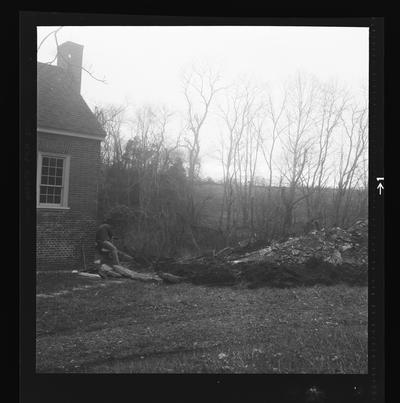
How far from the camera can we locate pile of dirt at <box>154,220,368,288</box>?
5168 millimetres

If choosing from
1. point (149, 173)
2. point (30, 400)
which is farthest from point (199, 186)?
point (30, 400)

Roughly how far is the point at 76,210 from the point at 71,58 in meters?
1.95

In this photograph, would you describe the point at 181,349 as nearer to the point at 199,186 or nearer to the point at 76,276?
the point at 76,276

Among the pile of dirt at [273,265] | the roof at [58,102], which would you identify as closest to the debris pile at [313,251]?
the pile of dirt at [273,265]

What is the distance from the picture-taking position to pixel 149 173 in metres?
5.11

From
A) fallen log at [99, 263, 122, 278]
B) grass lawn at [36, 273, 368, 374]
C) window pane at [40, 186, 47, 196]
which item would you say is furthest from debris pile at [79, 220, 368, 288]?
window pane at [40, 186, 47, 196]

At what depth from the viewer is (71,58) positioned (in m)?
4.93

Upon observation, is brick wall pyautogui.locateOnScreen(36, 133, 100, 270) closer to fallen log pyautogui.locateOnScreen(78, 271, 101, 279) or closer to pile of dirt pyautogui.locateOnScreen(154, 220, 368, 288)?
fallen log pyautogui.locateOnScreen(78, 271, 101, 279)

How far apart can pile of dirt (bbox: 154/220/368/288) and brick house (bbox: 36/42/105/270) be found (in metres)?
1.16

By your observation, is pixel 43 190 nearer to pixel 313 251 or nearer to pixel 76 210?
pixel 76 210

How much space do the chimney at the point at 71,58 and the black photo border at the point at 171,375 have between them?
0.92ft

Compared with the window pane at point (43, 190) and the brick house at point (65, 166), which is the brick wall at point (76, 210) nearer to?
the brick house at point (65, 166)

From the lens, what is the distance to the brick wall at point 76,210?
498cm

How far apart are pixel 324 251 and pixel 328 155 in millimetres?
1293
